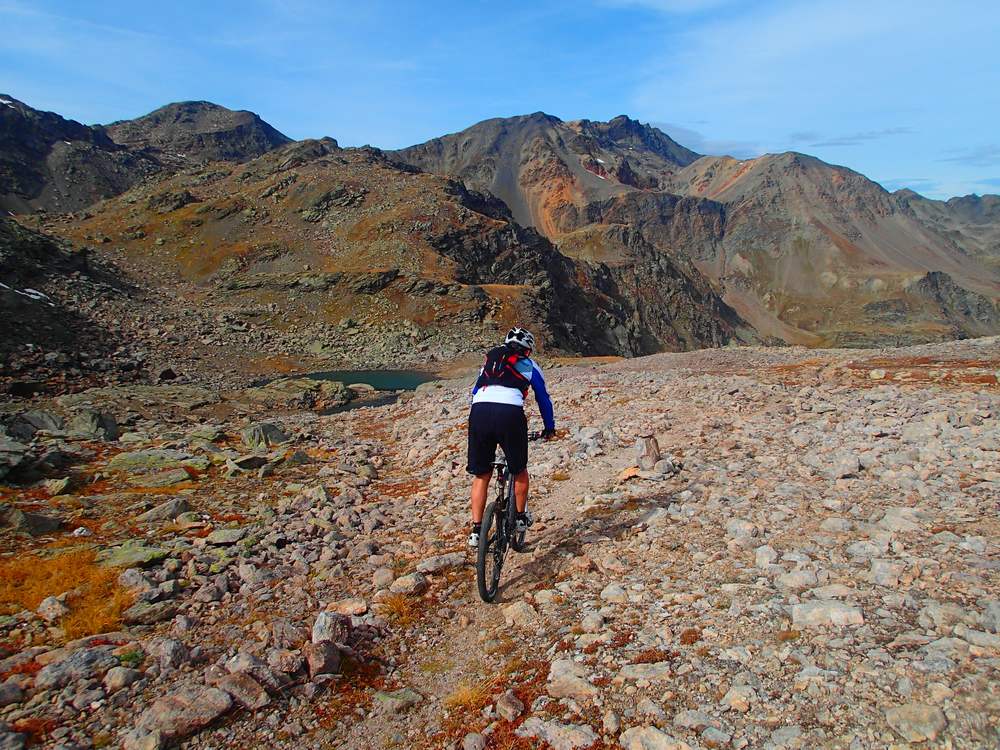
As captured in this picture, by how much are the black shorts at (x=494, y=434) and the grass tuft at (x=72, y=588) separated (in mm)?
4689

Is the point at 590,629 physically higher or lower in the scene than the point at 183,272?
lower

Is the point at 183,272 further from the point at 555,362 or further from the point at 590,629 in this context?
the point at 590,629

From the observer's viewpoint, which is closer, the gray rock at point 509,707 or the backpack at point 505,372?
the gray rock at point 509,707

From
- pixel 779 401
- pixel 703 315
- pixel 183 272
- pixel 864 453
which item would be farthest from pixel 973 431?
pixel 703 315

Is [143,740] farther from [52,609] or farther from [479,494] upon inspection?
[479,494]

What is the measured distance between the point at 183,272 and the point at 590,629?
85077 mm

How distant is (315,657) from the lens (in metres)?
5.86

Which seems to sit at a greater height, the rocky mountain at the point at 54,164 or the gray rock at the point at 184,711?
the rocky mountain at the point at 54,164

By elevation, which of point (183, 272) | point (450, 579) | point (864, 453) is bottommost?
point (450, 579)

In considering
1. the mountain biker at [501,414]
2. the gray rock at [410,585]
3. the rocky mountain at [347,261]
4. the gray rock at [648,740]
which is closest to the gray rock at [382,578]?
the gray rock at [410,585]

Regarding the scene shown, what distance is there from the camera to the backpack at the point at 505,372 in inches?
295

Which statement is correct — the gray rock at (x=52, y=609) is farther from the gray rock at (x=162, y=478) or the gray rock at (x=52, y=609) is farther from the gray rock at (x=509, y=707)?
the gray rock at (x=162, y=478)

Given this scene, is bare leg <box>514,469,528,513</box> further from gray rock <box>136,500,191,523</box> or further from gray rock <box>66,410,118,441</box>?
gray rock <box>66,410,118,441</box>

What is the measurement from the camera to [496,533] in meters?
7.51
